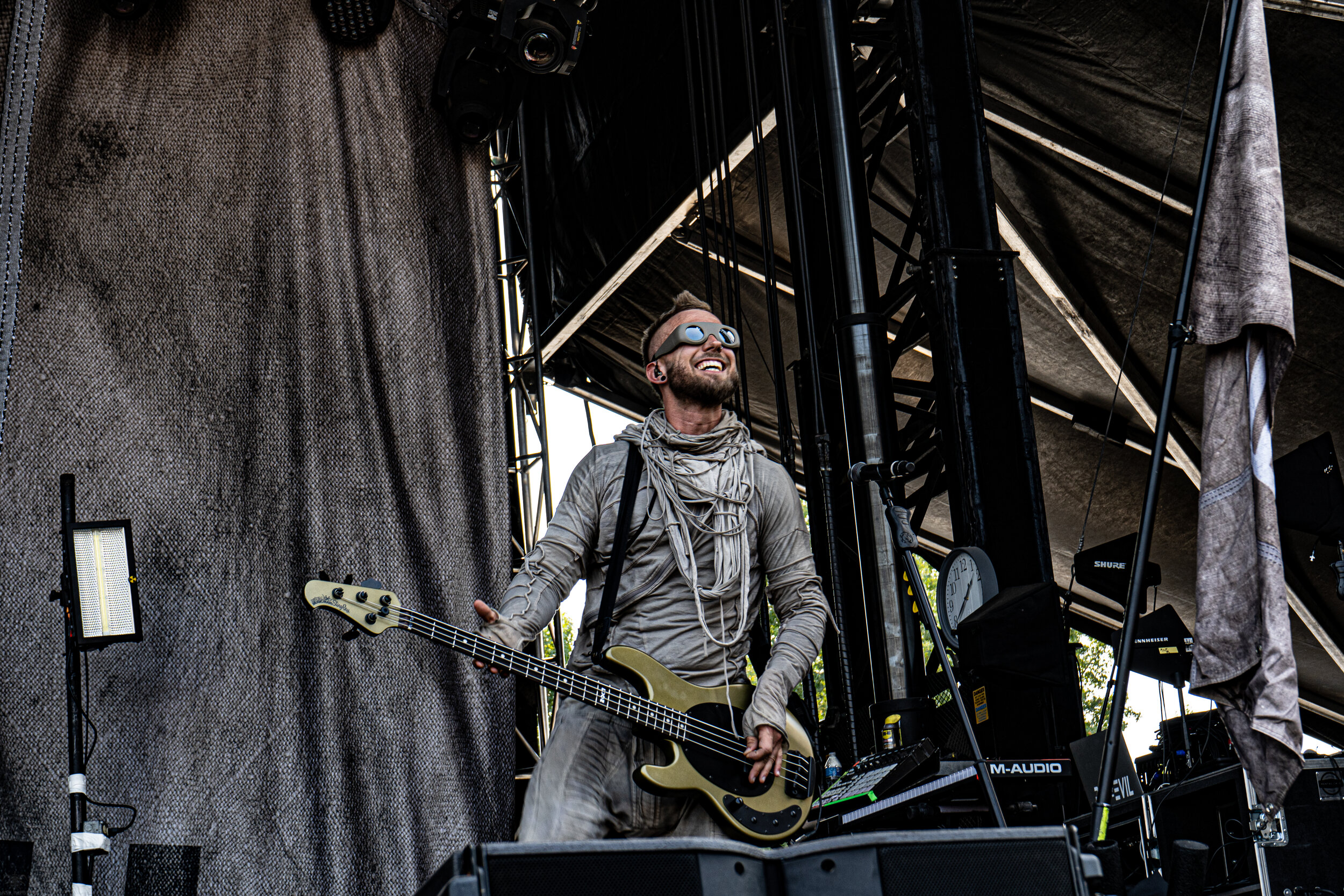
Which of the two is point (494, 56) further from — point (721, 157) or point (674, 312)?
point (674, 312)

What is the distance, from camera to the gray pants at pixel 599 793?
3221 millimetres

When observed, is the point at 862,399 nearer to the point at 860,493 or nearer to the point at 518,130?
the point at 860,493

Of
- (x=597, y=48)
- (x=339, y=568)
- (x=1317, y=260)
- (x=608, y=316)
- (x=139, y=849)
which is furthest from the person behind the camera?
(x=608, y=316)

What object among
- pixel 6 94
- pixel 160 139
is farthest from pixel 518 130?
pixel 6 94

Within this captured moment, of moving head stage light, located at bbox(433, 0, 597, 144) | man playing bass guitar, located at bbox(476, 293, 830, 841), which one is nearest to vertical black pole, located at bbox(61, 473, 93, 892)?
man playing bass guitar, located at bbox(476, 293, 830, 841)

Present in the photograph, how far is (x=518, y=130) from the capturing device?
6.07 meters

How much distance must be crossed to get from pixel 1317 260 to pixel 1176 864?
17.8 feet

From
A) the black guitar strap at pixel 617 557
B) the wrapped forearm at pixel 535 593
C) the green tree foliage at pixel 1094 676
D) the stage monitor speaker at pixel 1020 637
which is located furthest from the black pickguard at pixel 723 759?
the green tree foliage at pixel 1094 676

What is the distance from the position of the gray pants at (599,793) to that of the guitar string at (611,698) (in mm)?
70

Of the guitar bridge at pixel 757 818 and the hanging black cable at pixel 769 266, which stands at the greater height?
the hanging black cable at pixel 769 266

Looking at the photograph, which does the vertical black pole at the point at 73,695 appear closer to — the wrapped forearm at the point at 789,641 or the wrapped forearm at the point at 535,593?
the wrapped forearm at the point at 535,593

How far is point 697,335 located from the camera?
3.70 m

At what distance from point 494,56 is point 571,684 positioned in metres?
3.12

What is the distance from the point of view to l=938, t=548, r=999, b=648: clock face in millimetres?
3629
